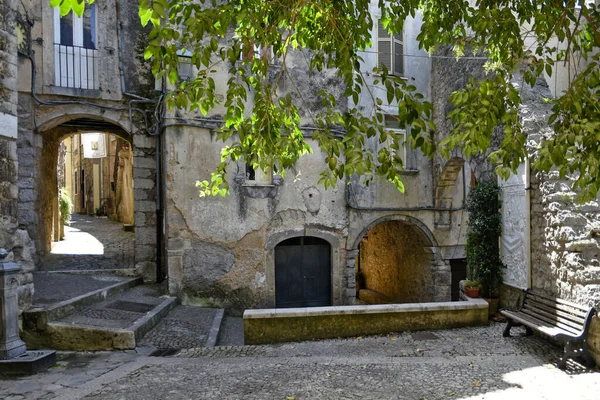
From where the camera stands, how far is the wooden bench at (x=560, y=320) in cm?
461

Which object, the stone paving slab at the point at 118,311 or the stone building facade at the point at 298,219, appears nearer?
the stone paving slab at the point at 118,311

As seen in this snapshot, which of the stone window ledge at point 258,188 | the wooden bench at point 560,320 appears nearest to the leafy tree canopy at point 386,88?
the wooden bench at point 560,320

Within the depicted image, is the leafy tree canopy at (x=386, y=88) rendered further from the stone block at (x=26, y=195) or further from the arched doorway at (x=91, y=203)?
the arched doorway at (x=91, y=203)

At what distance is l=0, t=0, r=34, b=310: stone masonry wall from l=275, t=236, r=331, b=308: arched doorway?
17.8ft

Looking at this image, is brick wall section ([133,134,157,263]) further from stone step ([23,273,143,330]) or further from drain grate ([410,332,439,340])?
drain grate ([410,332,439,340])

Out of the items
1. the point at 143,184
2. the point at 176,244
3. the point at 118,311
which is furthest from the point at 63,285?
the point at 143,184

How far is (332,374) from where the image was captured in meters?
4.59

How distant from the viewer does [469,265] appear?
25.4 ft

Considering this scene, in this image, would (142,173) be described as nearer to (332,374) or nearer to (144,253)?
(144,253)

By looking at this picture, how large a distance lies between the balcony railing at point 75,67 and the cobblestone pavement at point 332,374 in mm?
6277

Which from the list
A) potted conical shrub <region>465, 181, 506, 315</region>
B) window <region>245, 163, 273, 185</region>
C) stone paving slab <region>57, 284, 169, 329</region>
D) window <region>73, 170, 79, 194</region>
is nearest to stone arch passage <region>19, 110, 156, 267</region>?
stone paving slab <region>57, 284, 169, 329</region>

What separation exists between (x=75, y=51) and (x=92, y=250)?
5.01 meters

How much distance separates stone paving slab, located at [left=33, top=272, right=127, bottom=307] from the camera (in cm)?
656

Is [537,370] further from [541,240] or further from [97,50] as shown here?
[97,50]
